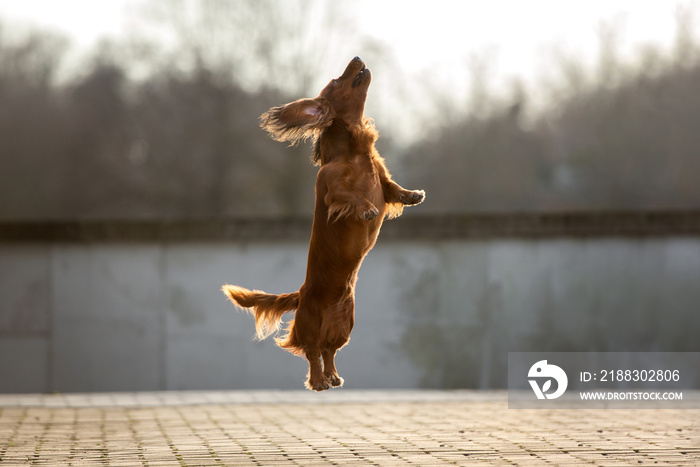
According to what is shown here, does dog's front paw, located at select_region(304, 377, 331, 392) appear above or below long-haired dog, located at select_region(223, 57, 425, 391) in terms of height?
below

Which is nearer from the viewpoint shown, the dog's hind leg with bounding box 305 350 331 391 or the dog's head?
the dog's head

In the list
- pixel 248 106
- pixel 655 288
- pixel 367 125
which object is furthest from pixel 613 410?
pixel 248 106

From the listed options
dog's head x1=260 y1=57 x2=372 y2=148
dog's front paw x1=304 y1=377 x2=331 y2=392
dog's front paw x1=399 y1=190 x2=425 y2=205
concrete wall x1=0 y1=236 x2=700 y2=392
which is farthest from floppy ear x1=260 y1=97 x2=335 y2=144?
concrete wall x1=0 y1=236 x2=700 y2=392

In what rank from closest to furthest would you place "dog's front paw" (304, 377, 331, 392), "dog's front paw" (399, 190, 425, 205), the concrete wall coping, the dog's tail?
Answer: "dog's front paw" (399, 190, 425, 205) → "dog's front paw" (304, 377, 331, 392) → the dog's tail → the concrete wall coping

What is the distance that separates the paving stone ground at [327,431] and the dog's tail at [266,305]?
194 cm

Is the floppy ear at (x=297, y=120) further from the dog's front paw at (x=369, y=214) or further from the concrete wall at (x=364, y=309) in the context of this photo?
the concrete wall at (x=364, y=309)

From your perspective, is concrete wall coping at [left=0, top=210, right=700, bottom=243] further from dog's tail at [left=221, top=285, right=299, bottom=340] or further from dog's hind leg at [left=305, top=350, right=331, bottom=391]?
dog's hind leg at [left=305, top=350, right=331, bottom=391]

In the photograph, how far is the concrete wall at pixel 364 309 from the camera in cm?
1267

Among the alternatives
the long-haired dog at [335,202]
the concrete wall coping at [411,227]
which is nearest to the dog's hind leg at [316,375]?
the long-haired dog at [335,202]

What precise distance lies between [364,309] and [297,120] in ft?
28.3

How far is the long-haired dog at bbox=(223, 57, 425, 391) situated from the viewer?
4.43 meters

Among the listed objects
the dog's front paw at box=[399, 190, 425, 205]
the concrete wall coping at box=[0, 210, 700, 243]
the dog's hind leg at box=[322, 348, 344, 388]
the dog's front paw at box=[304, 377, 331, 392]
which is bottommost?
the dog's front paw at box=[304, 377, 331, 392]

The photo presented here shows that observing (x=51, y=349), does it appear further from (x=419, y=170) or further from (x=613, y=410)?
(x=419, y=170)

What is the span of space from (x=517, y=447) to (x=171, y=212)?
19.1m
